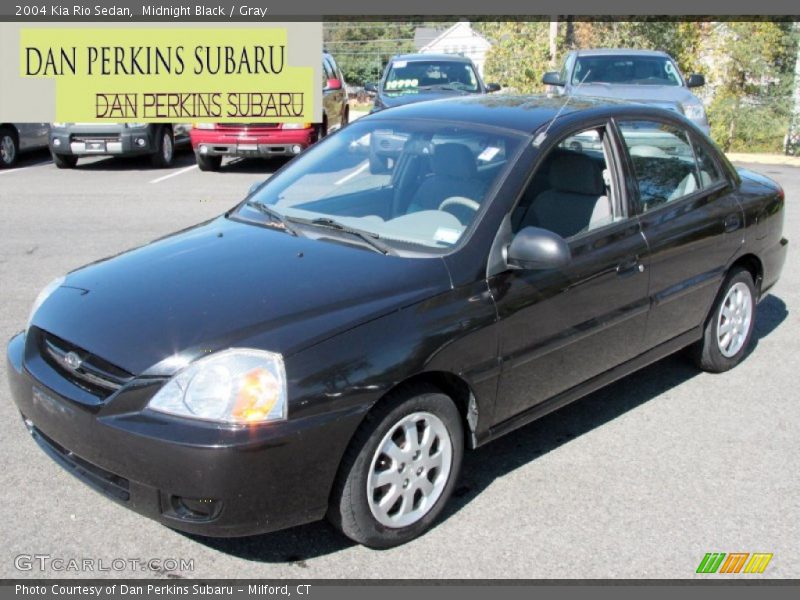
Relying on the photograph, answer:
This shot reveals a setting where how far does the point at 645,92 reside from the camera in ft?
42.4

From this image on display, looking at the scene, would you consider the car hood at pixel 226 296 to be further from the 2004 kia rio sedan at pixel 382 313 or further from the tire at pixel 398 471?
the tire at pixel 398 471

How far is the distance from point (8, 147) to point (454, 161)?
1297 cm

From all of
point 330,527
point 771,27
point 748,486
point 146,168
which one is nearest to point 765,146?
point 771,27

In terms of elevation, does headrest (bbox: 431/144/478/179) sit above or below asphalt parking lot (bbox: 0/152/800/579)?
above

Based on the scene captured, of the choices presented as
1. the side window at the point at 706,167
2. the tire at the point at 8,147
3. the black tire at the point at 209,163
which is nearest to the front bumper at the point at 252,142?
the black tire at the point at 209,163

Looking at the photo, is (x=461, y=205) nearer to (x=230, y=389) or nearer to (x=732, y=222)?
(x=230, y=389)

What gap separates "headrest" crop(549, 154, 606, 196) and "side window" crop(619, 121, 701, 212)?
26 cm

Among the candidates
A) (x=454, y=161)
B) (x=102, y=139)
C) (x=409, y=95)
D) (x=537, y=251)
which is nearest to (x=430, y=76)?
(x=409, y=95)

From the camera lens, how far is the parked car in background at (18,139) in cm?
1502

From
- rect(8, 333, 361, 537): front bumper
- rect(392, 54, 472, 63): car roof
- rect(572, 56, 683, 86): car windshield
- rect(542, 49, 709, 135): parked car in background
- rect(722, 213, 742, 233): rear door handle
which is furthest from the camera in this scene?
rect(392, 54, 472, 63): car roof

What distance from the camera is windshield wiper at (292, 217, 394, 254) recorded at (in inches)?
154

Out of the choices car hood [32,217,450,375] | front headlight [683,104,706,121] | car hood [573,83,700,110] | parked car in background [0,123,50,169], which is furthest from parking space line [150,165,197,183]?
car hood [32,217,450,375]

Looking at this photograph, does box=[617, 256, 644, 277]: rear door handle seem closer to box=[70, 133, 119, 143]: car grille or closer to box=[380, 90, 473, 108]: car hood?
box=[380, 90, 473, 108]: car hood

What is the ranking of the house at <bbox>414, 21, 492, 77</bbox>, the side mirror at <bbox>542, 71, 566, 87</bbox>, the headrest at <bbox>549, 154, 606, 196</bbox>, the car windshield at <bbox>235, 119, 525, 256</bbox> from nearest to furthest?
the car windshield at <bbox>235, 119, 525, 256</bbox>, the headrest at <bbox>549, 154, 606, 196</bbox>, the side mirror at <bbox>542, 71, 566, 87</bbox>, the house at <bbox>414, 21, 492, 77</bbox>
